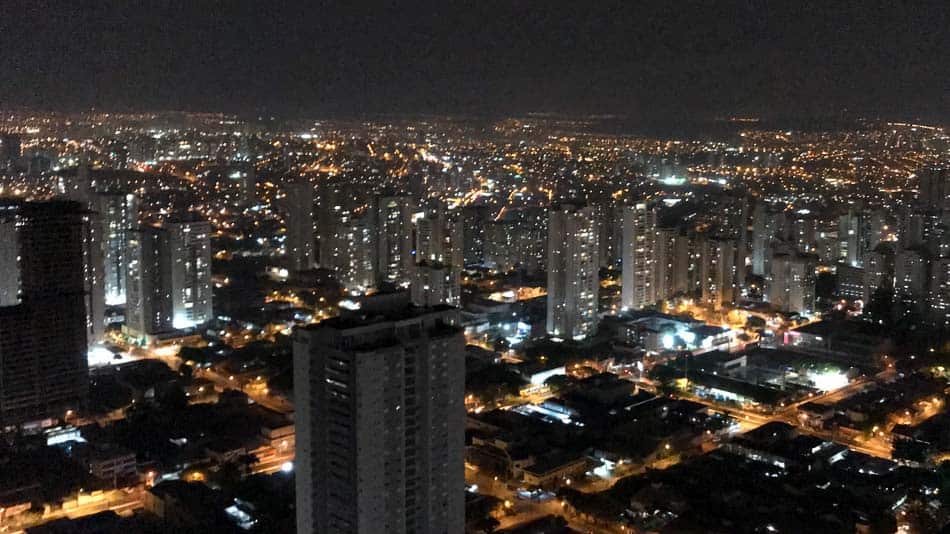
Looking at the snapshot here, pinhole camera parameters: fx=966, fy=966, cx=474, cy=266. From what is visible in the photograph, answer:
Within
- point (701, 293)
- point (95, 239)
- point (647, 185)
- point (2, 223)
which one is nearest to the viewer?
point (2, 223)

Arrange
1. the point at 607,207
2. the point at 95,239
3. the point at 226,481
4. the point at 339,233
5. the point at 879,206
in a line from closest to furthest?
1. the point at 226,481
2. the point at 95,239
3. the point at 339,233
4. the point at 607,207
5. the point at 879,206

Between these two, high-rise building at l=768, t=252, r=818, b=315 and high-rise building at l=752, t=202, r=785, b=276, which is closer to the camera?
high-rise building at l=768, t=252, r=818, b=315

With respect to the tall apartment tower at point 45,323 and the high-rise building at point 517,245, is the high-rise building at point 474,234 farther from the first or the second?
the tall apartment tower at point 45,323

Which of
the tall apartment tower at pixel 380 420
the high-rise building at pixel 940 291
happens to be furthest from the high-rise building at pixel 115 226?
the high-rise building at pixel 940 291

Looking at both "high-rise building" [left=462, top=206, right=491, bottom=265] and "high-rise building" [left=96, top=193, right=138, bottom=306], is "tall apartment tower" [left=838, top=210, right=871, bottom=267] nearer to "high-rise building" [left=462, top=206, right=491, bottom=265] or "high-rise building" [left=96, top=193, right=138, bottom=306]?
"high-rise building" [left=462, top=206, right=491, bottom=265]

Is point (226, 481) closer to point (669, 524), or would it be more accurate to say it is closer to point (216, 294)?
point (669, 524)

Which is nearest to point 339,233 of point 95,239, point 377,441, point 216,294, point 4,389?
point 216,294

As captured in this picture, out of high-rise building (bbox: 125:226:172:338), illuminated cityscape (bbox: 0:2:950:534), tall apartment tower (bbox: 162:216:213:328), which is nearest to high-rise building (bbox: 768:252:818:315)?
illuminated cityscape (bbox: 0:2:950:534)
